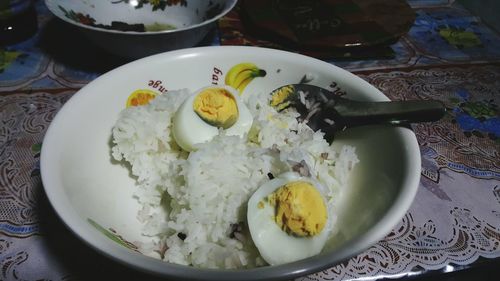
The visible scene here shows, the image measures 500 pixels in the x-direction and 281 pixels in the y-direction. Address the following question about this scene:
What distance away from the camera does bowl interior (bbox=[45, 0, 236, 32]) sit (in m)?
1.52

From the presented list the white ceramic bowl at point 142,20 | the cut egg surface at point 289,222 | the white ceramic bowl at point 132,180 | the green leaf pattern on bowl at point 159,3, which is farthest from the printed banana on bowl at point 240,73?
the green leaf pattern on bowl at point 159,3

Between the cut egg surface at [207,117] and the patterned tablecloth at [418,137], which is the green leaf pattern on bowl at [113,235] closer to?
the patterned tablecloth at [418,137]

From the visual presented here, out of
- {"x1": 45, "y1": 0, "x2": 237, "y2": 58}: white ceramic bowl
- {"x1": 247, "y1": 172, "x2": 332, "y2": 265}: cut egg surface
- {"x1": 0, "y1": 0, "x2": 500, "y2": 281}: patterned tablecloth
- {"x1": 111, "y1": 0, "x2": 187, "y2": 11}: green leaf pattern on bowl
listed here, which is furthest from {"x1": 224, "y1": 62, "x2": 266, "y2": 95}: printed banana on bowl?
{"x1": 111, "y1": 0, "x2": 187, "y2": 11}: green leaf pattern on bowl

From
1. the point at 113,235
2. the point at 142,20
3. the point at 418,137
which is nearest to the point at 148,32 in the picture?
the point at 142,20

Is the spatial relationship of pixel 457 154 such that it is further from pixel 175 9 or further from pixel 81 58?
pixel 81 58

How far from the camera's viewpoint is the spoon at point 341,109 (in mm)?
905

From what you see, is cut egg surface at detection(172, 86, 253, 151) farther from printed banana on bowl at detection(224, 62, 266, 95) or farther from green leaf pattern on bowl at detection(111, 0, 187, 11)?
green leaf pattern on bowl at detection(111, 0, 187, 11)

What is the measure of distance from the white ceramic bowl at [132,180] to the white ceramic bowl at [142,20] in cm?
23

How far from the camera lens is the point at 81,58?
1562mm

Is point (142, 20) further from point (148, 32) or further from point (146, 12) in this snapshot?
point (148, 32)

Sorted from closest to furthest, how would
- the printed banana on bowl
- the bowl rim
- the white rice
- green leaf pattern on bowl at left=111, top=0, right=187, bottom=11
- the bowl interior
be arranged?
1. the white rice
2. the printed banana on bowl
3. the bowl rim
4. the bowl interior
5. green leaf pattern on bowl at left=111, top=0, right=187, bottom=11

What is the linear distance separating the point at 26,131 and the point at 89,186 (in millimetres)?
502

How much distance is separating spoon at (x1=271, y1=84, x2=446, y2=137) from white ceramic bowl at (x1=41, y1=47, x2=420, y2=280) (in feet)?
0.11

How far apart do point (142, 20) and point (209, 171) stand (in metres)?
1.00
